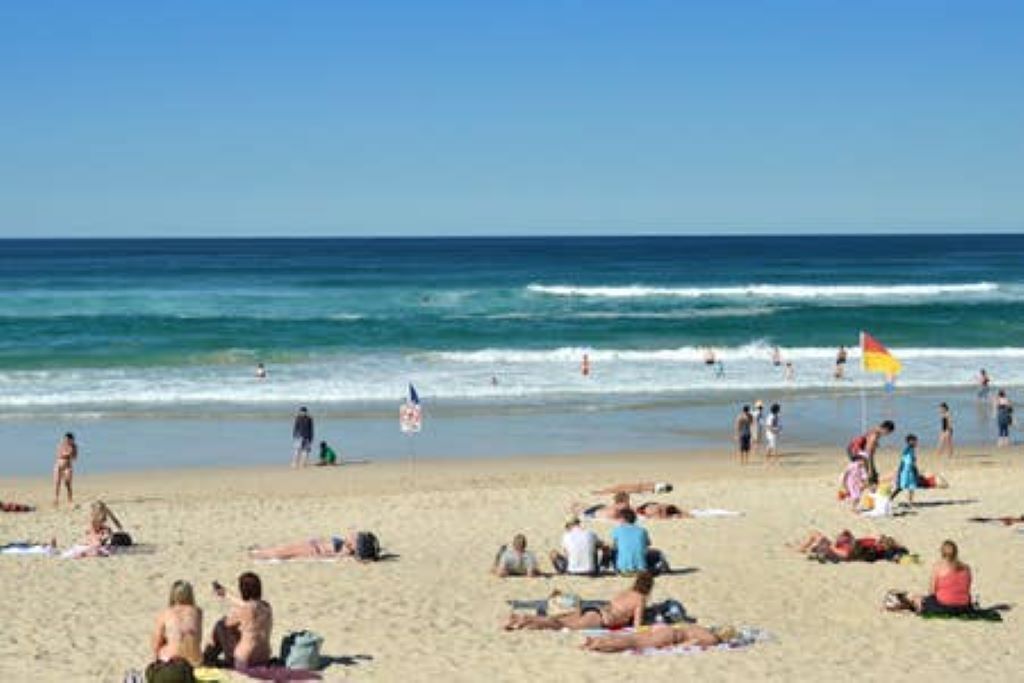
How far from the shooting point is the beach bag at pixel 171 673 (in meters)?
9.17

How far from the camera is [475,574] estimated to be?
15.3 metres

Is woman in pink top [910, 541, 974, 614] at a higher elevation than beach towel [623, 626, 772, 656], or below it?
higher

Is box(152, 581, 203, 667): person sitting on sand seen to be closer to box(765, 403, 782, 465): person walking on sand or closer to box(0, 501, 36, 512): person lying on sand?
box(0, 501, 36, 512): person lying on sand

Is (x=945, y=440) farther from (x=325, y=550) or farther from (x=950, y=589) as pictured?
(x=325, y=550)

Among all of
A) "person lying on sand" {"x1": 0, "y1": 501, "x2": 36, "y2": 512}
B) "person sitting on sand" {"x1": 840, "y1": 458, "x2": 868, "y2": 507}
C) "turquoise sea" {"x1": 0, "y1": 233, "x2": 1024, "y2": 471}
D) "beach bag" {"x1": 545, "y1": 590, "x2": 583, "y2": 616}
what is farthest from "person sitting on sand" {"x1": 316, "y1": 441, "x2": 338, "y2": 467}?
"beach bag" {"x1": 545, "y1": 590, "x2": 583, "y2": 616}

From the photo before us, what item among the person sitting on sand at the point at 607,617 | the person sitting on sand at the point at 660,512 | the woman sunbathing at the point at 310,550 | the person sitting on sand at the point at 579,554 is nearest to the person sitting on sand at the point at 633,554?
the person sitting on sand at the point at 579,554

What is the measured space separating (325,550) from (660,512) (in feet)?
15.2

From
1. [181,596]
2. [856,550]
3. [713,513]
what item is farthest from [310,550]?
[856,550]

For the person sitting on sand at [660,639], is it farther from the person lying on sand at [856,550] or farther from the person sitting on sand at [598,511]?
the person sitting on sand at [598,511]

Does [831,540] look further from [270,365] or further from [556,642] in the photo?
[270,365]

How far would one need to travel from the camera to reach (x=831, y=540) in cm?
1684

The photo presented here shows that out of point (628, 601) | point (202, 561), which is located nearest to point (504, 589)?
point (628, 601)

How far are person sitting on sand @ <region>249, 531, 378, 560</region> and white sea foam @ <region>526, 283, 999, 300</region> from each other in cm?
5555

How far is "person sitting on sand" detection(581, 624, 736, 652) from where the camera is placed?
1195 centimetres
